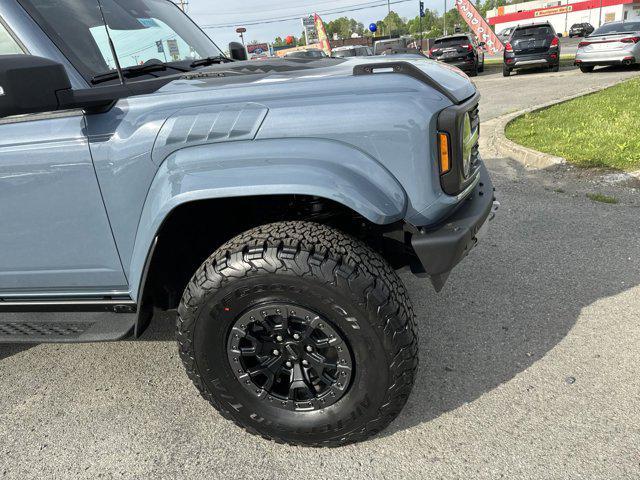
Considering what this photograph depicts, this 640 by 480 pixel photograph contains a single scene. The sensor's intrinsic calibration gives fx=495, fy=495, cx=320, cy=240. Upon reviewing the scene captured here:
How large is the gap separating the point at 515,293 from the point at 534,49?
15879mm

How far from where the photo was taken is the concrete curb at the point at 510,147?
6.10 meters

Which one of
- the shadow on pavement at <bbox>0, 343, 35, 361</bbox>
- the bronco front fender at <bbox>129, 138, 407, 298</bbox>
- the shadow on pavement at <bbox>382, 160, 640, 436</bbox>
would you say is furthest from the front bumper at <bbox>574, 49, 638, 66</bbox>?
the shadow on pavement at <bbox>0, 343, 35, 361</bbox>

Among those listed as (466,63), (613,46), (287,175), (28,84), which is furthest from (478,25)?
(28,84)

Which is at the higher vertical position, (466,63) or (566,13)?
(466,63)

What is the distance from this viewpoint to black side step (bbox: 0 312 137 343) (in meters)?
2.26

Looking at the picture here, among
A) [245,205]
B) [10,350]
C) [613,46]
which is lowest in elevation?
[613,46]

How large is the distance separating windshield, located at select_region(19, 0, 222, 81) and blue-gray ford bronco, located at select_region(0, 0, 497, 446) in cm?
2

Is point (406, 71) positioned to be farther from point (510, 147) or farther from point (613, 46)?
point (613, 46)

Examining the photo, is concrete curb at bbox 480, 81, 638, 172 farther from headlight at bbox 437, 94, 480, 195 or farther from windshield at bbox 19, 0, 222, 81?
windshield at bbox 19, 0, 222, 81

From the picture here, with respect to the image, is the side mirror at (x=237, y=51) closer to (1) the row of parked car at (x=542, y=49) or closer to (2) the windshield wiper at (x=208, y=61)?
(2) the windshield wiper at (x=208, y=61)

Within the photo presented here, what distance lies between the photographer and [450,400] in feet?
8.04

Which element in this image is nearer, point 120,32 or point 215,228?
point 215,228

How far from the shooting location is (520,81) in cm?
1517

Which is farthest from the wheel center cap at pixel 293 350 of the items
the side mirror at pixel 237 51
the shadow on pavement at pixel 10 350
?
the side mirror at pixel 237 51
